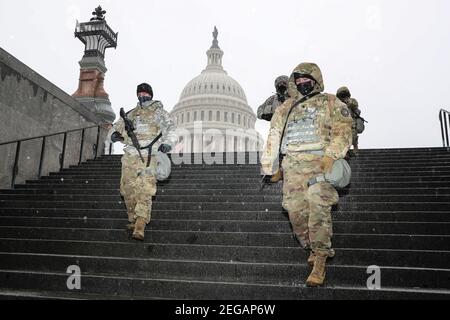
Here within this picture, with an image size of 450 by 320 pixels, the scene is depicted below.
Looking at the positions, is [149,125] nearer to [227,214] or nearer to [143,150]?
[143,150]

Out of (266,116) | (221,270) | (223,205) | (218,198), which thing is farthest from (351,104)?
(221,270)

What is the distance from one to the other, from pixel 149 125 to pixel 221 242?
182 cm

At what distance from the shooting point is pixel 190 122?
77.2m

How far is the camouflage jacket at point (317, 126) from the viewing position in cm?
357

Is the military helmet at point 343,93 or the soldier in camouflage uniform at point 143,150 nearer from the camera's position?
the soldier in camouflage uniform at point 143,150

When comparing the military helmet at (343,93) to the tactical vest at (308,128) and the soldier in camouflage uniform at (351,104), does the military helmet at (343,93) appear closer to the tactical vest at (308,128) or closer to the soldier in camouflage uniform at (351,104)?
the soldier in camouflage uniform at (351,104)

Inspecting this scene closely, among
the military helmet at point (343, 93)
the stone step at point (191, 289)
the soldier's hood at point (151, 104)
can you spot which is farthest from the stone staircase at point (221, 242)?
the military helmet at point (343, 93)

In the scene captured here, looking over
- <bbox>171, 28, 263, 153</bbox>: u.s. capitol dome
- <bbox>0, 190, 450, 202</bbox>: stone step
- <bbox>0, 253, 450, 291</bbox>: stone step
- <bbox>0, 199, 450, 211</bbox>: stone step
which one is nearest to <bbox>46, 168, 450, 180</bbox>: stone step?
<bbox>0, 190, 450, 202</bbox>: stone step

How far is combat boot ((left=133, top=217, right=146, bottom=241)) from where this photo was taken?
4.58 metres

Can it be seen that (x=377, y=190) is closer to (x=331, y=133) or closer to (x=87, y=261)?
(x=331, y=133)

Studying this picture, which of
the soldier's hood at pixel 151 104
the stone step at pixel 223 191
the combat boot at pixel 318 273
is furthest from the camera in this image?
the stone step at pixel 223 191

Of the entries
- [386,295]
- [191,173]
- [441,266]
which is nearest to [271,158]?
[386,295]

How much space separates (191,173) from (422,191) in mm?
4448

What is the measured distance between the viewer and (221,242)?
4699 mm
